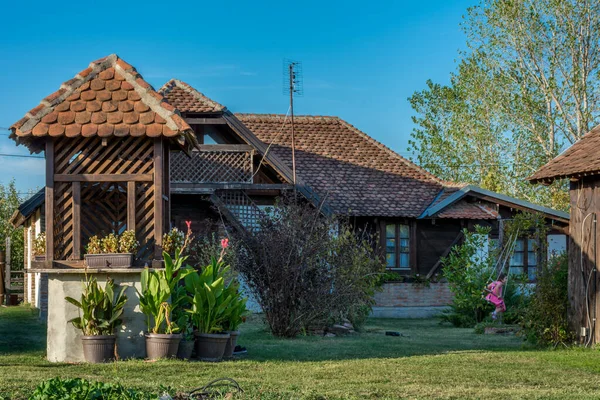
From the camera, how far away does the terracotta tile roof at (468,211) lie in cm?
2527

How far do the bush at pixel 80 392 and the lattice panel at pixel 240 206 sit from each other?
15.8 m

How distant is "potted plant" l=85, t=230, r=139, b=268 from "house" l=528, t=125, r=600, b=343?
7.19m

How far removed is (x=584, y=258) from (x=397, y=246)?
38.0 ft

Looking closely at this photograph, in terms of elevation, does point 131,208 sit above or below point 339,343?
above

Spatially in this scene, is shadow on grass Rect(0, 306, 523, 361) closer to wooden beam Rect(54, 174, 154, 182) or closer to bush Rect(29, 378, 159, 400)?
wooden beam Rect(54, 174, 154, 182)

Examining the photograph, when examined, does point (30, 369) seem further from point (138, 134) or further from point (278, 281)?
point (278, 281)

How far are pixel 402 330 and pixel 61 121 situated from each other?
31.5ft

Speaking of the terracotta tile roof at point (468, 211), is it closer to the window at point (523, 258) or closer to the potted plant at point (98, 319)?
the window at point (523, 258)

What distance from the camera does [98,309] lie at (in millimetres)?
11609

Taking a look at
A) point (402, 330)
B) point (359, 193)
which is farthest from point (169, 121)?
point (359, 193)

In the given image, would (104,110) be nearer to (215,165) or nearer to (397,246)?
(215,165)

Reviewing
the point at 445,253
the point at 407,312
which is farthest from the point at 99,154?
the point at 445,253

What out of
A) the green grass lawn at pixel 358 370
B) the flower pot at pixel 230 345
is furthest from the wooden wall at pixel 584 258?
the flower pot at pixel 230 345

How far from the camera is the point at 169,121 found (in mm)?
12125
